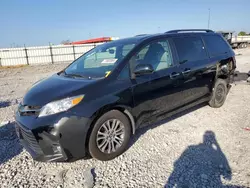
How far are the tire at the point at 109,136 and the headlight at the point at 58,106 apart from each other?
445 mm

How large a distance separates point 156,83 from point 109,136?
120 centimetres

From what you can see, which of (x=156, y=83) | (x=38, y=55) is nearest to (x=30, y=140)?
(x=156, y=83)

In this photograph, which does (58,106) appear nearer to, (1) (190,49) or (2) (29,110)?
(2) (29,110)

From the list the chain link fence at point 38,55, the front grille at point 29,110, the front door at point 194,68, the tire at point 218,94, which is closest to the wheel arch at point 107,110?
the front grille at point 29,110

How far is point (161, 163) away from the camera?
9.74 ft

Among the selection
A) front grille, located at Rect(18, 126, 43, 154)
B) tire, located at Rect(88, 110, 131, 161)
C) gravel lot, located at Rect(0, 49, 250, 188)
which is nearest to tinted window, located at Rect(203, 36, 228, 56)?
gravel lot, located at Rect(0, 49, 250, 188)

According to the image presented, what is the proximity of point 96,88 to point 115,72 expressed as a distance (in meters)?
0.43

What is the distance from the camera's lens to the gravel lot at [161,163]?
2.62 m

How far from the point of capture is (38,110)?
2729mm

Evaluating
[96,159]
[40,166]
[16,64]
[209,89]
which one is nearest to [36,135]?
[40,166]

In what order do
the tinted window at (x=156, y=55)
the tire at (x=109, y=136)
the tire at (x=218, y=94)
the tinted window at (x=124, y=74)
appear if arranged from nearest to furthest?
the tire at (x=109, y=136) < the tinted window at (x=124, y=74) < the tinted window at (x=156, y=55) < the tire at (x=218, y=94)

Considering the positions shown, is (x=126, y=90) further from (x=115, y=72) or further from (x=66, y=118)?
(x=66, y=118)

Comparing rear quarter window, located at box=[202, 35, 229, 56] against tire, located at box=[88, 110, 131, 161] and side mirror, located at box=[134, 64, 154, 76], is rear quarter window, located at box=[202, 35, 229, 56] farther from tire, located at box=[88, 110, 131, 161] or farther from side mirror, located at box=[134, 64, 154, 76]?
tire, located at box=[88, 110, 131, 161]

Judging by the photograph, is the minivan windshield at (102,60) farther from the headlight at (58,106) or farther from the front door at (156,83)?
the headlight at (58,106)
